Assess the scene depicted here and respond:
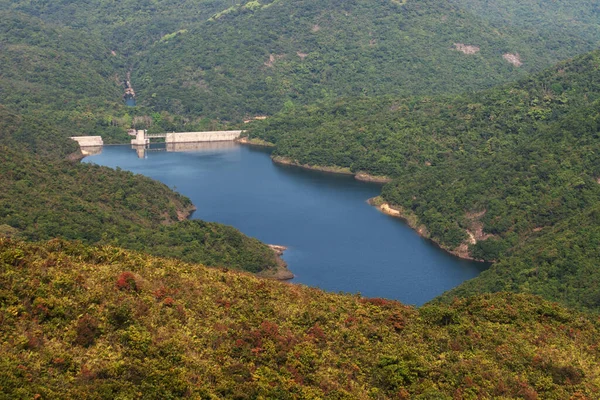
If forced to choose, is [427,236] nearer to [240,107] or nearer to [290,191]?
[290,191]

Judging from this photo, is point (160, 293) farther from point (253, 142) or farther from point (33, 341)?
point (253, 142)

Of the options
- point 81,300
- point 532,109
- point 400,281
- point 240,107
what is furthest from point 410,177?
point 81,300

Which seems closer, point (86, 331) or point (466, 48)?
point (86, 331)

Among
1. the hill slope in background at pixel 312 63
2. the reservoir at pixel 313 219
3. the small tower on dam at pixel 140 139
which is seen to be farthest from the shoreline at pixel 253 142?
the small tower on dam at pixel 140 139

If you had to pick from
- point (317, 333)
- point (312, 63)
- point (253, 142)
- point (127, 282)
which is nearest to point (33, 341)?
point (127, 282)

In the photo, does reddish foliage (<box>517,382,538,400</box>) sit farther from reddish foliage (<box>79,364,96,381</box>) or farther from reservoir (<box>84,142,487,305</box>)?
reservoir (<box>84,142,487,305</box>)

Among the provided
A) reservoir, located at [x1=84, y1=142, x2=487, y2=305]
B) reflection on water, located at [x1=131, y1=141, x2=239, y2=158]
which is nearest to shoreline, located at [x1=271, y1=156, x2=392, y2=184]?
reservoir, located at [x1=84, y1=142, x2=487, y2=305]

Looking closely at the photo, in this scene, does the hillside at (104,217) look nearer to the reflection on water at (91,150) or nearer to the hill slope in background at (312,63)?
the reflection on water at (91,150)
